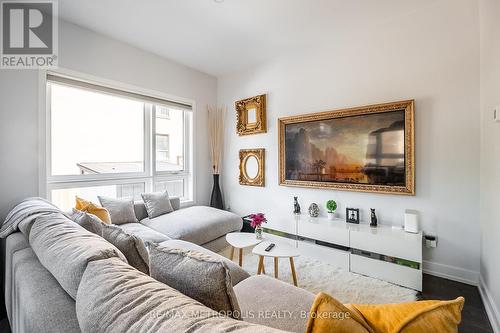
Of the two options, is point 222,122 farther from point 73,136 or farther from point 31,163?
point 31,163

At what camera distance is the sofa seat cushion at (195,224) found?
2586mm

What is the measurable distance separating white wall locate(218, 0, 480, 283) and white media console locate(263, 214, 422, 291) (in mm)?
356

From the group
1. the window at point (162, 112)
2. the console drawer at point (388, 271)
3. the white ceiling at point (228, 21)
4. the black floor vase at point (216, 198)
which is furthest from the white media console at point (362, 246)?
the window at point (162, 112)

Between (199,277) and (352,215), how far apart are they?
7.90 ft

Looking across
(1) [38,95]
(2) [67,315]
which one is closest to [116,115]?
(1) [38,95]

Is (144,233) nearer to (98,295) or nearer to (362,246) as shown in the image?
(98,295)

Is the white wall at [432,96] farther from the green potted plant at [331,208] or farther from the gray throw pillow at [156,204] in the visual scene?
the gray throw pillow at [156,204]

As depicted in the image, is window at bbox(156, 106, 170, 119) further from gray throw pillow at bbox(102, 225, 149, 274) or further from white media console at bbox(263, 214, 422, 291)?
gray throw pillow at bbox(102, 225, 149, 274)

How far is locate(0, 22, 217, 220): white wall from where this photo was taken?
2168 mm

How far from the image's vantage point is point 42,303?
2.68ft

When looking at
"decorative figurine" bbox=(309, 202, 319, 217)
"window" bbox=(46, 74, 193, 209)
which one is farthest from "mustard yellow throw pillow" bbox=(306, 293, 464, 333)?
"window" bbox=(46, 74, 193, 209)

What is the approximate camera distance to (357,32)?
9.03ft

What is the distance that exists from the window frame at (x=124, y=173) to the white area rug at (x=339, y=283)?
1.83 m

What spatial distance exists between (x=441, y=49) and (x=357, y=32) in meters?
0.92
